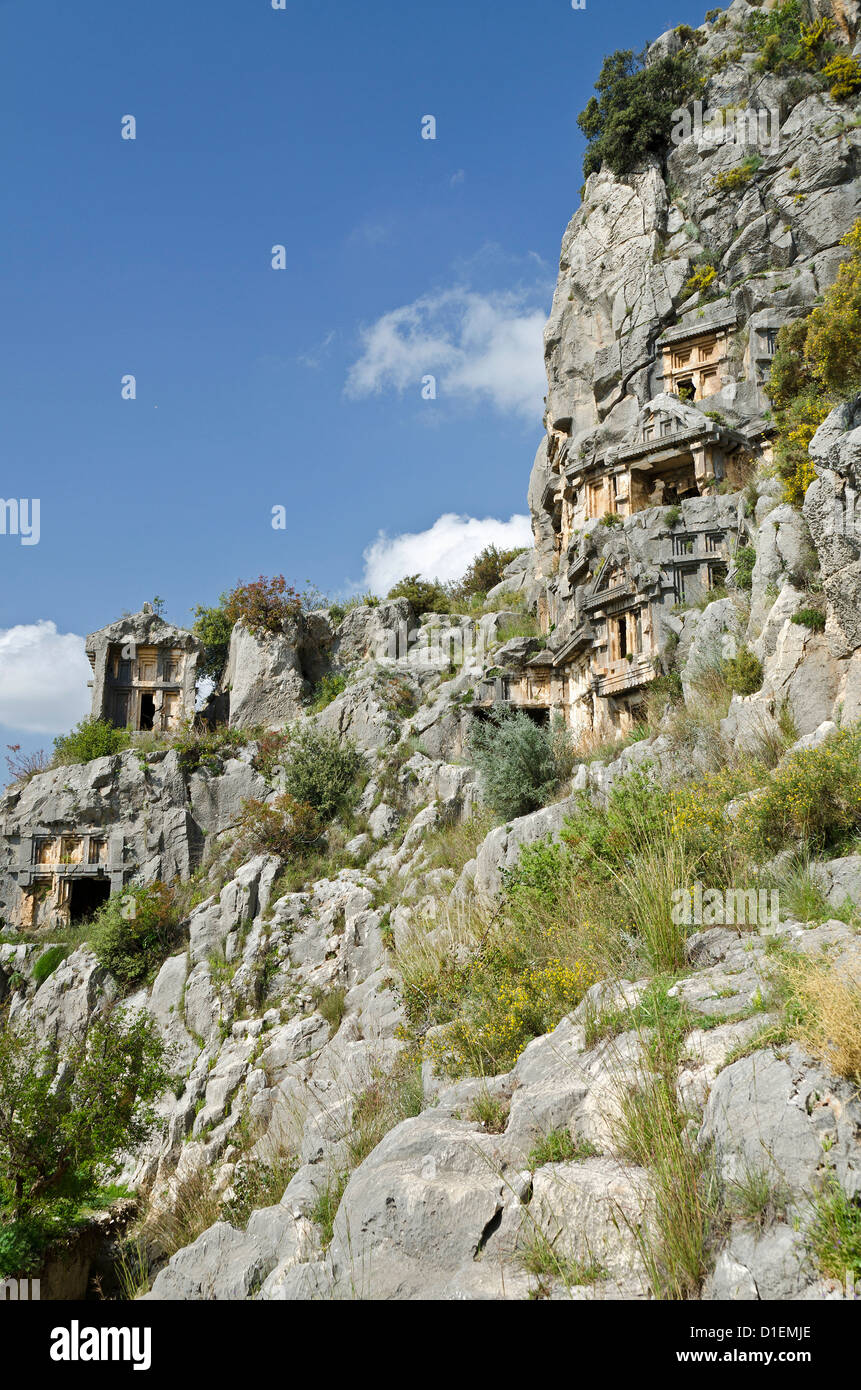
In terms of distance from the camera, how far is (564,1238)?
442 cm

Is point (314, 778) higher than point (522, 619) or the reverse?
the reverse

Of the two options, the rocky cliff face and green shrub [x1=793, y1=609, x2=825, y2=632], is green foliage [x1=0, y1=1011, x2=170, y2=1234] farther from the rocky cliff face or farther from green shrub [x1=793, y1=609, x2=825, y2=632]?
green shrub [x1=793, y1=609, x2=825, y2=632]

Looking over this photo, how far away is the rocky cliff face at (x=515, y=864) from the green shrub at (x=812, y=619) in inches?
11.1

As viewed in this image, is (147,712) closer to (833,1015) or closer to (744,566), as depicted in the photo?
(744,566)

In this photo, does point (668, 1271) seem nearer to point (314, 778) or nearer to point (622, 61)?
point (314, 778)

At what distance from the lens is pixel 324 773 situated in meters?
25.7

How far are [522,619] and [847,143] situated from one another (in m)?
23.9

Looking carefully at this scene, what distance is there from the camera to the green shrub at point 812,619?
11664 millimetres

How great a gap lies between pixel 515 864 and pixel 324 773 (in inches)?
583

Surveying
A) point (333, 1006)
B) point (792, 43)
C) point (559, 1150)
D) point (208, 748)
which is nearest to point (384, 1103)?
point (559, 1150)

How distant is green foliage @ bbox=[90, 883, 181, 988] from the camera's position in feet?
80.3

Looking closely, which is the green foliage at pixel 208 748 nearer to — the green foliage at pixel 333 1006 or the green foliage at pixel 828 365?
the green foliage at pixel 333 1006

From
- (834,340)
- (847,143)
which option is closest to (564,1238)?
(834,340)

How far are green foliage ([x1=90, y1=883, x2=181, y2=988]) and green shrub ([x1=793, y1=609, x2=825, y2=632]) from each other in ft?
69.3
